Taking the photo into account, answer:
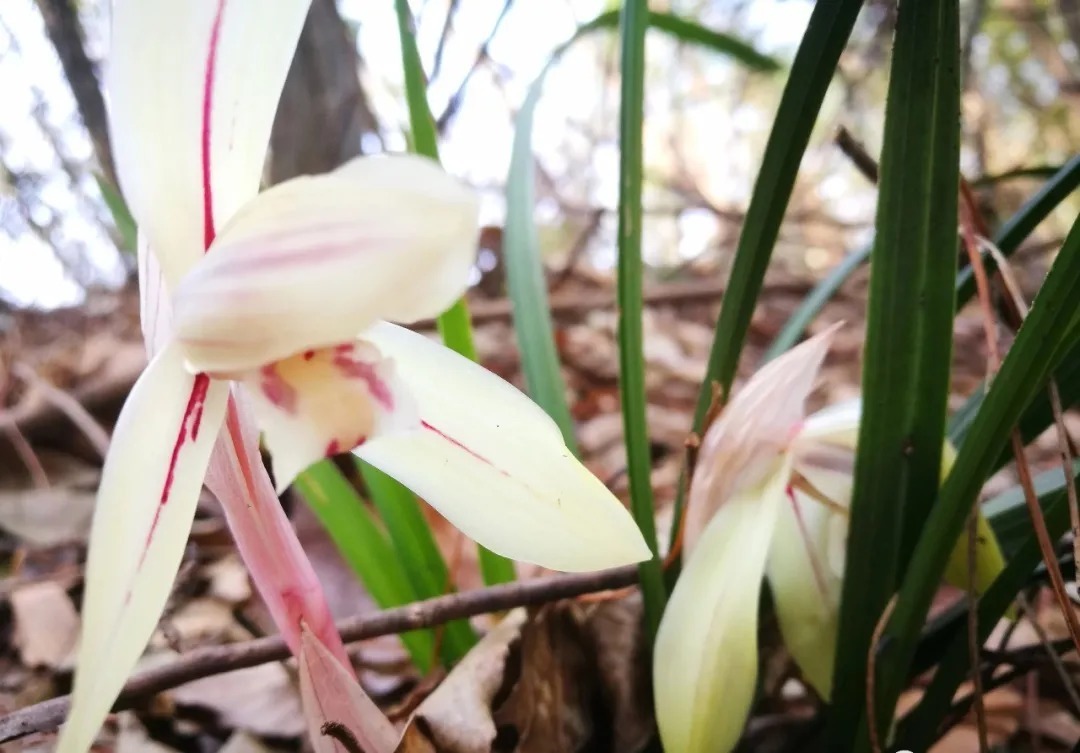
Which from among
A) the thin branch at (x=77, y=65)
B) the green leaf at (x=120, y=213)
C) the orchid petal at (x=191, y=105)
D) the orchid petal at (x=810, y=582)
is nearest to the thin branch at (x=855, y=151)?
the orchid petal at (x=810, y=582)

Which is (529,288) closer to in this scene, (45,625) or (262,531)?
(262,531)

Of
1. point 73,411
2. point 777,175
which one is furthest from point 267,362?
point 73,411

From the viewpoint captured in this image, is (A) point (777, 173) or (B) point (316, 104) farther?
(B) point (316, 104)

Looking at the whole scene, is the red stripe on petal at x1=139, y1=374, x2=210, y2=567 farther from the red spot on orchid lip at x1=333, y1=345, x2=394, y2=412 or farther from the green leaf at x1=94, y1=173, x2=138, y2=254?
the green leaf at x1=94, y1=173, x2=138, y2=254

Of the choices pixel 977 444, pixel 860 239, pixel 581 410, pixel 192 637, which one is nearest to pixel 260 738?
pixel 192 637

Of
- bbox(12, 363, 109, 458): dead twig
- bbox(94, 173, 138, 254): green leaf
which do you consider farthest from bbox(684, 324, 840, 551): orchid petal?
bbox(12, 363, 109, 458): dead twig

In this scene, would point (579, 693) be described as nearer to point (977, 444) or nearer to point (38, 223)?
point (977, 444)

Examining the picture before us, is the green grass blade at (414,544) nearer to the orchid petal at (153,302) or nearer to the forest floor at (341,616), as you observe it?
the forest floor at (341,616)
